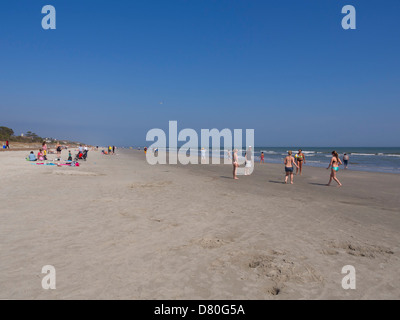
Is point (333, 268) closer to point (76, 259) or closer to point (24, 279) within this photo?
point (76, 259)

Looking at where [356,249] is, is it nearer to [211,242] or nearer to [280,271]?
[280,271]

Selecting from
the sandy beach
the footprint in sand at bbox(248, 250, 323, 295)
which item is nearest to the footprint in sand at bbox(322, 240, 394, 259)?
the sandy beach

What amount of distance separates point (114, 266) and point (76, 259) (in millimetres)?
757

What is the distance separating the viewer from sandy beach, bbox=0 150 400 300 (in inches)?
134

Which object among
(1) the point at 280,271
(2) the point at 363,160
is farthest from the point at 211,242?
(2) the point at 363,160

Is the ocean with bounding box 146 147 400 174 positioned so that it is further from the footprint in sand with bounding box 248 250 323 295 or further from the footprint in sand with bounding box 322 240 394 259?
the footprint in sand with bounding box 248 250 323 295

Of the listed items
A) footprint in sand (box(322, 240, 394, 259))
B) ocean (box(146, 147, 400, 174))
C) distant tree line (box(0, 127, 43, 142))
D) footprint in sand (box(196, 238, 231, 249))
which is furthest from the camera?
distant tree line (box(0, 127, 43, 142))

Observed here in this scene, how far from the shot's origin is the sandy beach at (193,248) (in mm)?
3395

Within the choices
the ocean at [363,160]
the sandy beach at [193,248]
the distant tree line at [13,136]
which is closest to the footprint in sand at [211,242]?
the sandy beach at [193,248]

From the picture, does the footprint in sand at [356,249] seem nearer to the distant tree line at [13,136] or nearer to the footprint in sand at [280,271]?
the footprint in sand at [280,271]

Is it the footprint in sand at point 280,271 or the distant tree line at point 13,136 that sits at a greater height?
the distant tree line at point 13,136

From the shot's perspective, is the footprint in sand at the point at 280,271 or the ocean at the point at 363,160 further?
the ocean at the point at 363,160

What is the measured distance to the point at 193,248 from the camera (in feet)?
15.7
